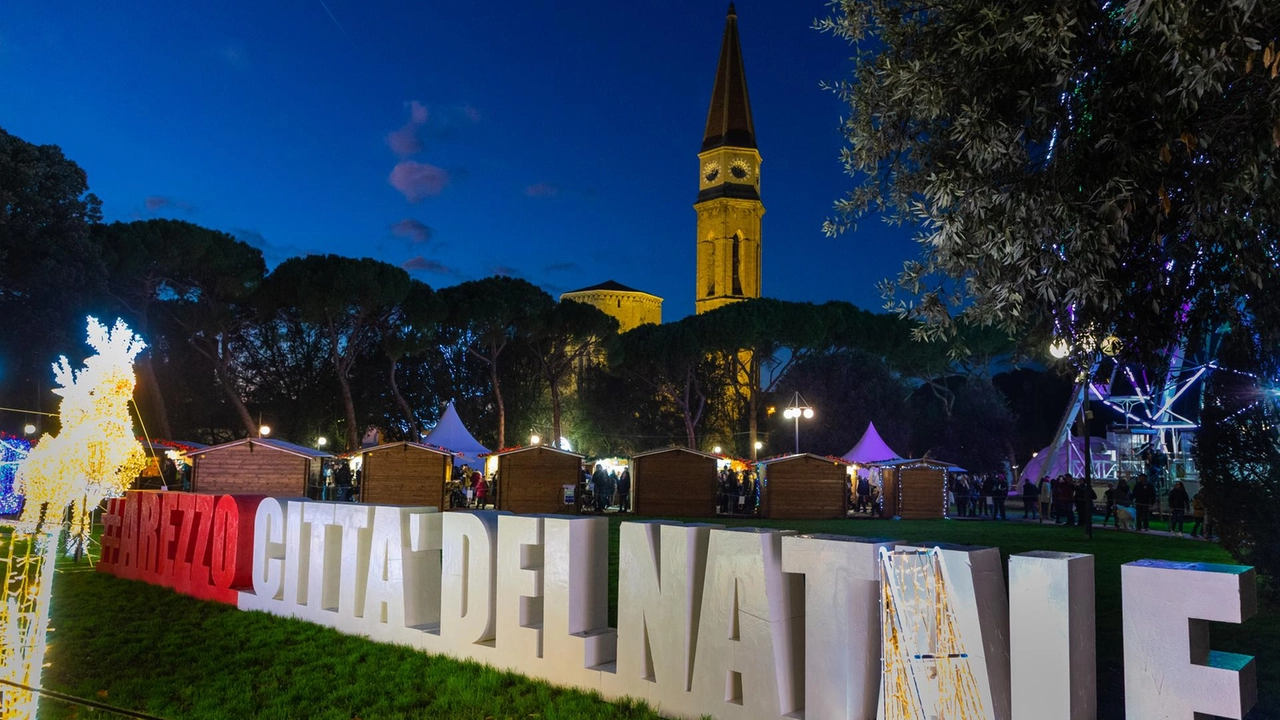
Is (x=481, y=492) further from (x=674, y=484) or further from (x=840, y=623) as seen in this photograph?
(x=840, y=623)

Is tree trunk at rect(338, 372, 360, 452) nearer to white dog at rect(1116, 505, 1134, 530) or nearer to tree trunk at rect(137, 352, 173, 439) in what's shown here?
tree trunk at rect(137, 352, 173, 439)

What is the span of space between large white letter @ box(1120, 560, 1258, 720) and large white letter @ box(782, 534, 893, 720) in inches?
42.5

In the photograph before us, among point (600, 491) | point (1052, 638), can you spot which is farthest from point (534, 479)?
point (1052, 638)

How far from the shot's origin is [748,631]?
4.58 m

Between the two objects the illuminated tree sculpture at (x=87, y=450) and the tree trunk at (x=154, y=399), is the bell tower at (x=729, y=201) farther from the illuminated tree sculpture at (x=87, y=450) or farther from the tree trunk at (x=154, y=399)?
the illuminated tree sculpture at (x=87, y=450)

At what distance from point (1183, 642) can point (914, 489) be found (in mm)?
21262

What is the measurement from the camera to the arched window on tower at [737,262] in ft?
247

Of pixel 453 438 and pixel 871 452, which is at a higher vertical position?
pixel 453 438

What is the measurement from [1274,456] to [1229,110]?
4645 millimetres

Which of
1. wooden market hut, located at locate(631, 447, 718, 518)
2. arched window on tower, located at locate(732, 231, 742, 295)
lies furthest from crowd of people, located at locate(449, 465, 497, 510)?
arched window on tower, located at locate(732, 231, 742, 295)

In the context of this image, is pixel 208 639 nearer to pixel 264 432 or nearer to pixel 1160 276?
pixel 1160 276

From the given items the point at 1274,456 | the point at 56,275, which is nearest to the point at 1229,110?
the point at 1274,456

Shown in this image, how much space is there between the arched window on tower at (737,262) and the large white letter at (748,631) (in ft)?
233

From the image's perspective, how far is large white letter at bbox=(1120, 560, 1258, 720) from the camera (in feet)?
10.6
